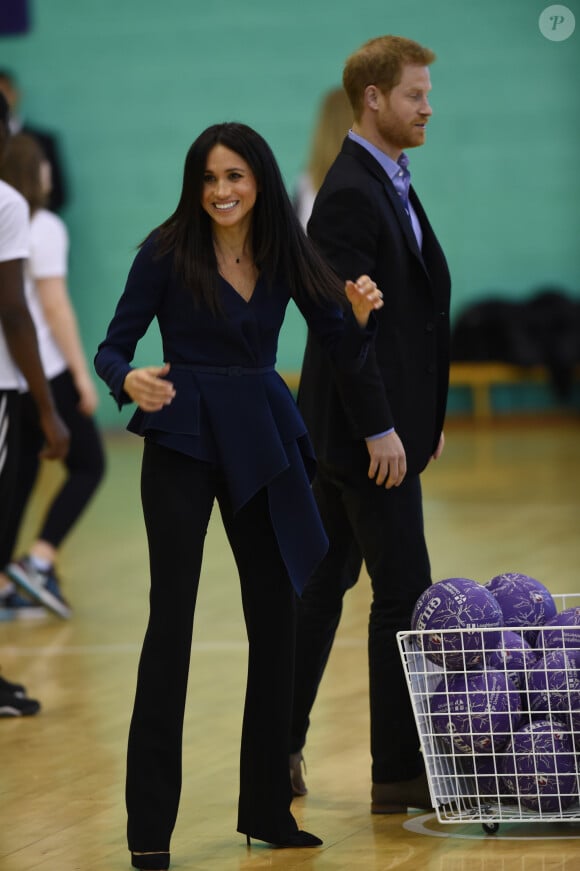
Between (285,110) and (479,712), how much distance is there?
9720mm

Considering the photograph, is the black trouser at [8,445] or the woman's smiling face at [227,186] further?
the black trouser at [8,445]

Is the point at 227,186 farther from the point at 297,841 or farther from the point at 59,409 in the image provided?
the point at 59,409

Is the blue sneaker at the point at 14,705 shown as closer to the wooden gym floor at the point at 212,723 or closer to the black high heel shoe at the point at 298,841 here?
the wooden gym floor at the point at 212,723

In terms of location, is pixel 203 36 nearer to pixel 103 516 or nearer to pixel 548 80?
Result: pixel 548 80

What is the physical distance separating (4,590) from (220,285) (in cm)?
348

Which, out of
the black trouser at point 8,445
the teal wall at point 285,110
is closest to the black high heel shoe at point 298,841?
the black trouser at point 8,445

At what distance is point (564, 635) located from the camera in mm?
3389

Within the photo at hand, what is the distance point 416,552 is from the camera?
353cm

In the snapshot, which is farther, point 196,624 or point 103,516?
point 103,516

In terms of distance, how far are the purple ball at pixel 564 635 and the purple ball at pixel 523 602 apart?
46mm

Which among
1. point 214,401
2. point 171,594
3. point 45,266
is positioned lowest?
point 171,594

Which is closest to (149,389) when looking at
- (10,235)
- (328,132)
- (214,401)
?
(214,401)

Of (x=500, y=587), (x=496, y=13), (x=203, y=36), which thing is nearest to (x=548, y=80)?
(x=496, y=13)

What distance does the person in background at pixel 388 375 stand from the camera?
3.47 metres
